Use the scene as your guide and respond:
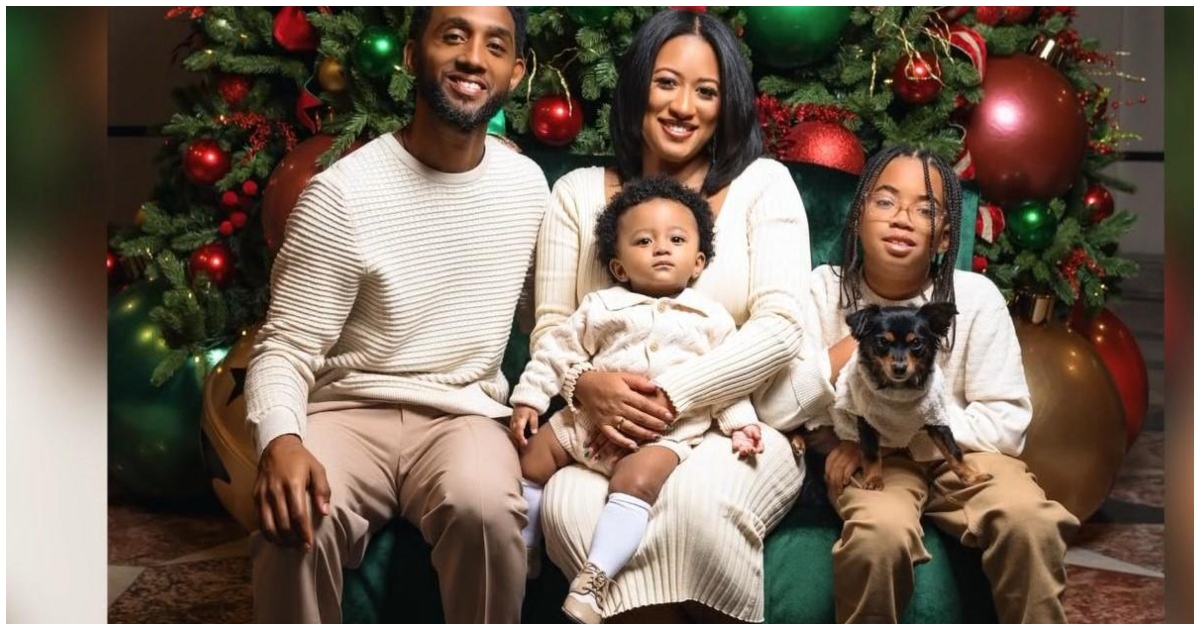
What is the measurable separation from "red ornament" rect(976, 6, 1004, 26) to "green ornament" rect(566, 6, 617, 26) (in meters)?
1.09

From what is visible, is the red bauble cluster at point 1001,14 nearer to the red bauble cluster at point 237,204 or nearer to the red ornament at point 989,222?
the red ornament at point 989,222

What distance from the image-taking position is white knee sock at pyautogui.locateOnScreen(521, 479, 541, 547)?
250cm

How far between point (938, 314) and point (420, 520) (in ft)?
3.34

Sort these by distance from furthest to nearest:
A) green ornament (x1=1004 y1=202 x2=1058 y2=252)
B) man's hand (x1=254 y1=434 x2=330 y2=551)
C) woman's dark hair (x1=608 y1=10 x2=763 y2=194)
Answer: green ornament (x1=1004 y1=202 x2=1058 y2=252)
woman's dark hair (x1=608 y1=10 x2=763 y2=194)
man's hand (x1=254 y1=434 x2=330 y2=551)

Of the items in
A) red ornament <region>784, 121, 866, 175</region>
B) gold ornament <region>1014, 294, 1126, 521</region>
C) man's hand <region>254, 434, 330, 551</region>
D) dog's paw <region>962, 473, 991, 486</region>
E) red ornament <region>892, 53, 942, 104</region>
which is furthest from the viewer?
red ornament <region>892, 53, 942, 104</region>

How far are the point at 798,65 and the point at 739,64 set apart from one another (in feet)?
3.57

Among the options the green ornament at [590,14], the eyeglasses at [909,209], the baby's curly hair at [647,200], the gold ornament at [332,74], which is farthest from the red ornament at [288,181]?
the eyeglasses at [909,209]

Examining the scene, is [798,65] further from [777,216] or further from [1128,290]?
[1128,290]

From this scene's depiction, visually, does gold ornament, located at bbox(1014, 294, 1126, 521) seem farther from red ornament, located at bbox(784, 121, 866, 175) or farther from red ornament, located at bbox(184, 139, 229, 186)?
red ornament, located at bbox(184, 139, 229, 186)

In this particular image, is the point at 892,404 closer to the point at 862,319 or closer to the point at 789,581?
the point at 862,319

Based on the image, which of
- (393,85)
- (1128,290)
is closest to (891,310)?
(393,85)

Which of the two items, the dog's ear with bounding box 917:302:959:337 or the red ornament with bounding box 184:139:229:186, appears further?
the red ornament with bounding box 184:139:229:186

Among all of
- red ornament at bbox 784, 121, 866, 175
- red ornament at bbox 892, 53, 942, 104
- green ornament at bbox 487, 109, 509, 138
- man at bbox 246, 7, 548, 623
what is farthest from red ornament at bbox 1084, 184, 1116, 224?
man at bbox 246, 7, 548, 623

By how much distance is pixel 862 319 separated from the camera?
2.35m
